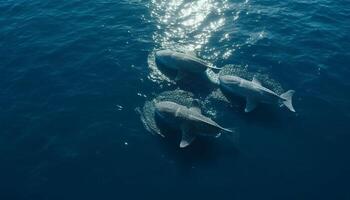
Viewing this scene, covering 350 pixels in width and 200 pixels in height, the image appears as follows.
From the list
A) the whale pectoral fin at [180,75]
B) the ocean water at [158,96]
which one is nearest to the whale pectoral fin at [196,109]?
the ocean water at [158,96]

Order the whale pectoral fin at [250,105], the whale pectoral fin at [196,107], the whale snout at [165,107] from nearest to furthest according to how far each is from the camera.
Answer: the whale snout at [165,107], the whale pectoral fin at [196,107], the whale pectoral fin at [250,105]

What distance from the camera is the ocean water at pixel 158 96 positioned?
45.2 metres

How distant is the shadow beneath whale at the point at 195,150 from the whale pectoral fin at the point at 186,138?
1093 mm

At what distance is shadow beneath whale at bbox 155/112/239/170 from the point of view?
154ft

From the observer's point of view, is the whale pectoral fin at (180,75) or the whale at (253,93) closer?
the whale at (253,93)

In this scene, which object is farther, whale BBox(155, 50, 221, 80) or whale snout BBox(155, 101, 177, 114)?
whale BBox(155, 50, 221, 80)

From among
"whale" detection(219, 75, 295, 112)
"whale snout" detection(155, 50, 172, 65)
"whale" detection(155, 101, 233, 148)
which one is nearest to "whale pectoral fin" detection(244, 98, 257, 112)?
"whale" detection(219, 75, 295, 112)

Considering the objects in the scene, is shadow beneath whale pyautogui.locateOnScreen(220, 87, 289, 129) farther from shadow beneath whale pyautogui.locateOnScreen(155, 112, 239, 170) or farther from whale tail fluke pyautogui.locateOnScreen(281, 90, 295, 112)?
shadow beneath whale pyautogui.locateOnScreen(155, 112, 239, 170)

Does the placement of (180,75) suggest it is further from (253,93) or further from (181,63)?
(253,93)

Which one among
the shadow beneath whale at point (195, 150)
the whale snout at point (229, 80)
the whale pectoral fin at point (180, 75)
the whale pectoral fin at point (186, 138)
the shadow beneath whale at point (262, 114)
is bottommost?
the shadow beneath whale at point (195, 150)

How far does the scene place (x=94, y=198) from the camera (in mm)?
43969

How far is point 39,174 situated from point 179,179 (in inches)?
640

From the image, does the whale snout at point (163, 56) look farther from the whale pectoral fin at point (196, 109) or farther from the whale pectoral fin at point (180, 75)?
the whale pectoral fin at point (196, 109)

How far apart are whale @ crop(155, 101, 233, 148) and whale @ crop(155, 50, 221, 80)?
25.3 feet
